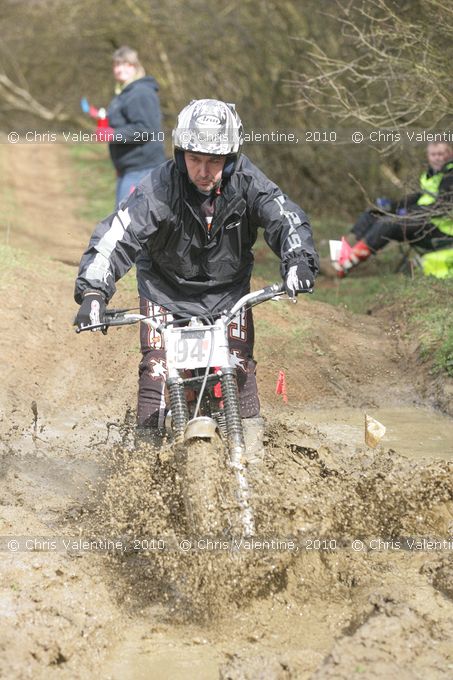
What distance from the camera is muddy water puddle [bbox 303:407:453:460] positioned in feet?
24.9

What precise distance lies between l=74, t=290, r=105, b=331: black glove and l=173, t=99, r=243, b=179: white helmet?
0.90 metres

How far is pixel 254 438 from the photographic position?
555 centimetres

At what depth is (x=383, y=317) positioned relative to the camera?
34.5 ft

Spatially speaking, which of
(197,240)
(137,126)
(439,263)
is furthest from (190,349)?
(137,126)

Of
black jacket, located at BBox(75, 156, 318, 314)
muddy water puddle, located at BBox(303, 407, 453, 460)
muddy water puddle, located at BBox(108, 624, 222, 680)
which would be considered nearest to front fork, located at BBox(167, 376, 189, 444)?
black jacket, located at BBox(75, 156, 318, 314)

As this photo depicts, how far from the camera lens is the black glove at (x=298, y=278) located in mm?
5234

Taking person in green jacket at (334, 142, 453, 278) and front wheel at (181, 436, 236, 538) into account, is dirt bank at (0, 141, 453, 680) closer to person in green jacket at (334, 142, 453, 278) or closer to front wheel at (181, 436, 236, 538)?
front wheel at (181, 436, 236, 538)

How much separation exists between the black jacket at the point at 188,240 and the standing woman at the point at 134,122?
230 inches

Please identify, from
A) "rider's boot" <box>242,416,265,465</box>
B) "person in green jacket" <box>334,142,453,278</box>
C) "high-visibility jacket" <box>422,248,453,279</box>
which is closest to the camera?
"rider's boot" <box>242,416,265,465</box>

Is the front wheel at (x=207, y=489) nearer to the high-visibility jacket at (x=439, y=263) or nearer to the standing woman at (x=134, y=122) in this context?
the high-visibility jacket at (x=439, y=263)

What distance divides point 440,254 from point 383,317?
45.3 inches

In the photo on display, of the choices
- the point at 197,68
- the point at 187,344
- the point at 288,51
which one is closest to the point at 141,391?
the point at 187,344

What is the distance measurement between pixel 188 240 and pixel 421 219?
19.3 feet

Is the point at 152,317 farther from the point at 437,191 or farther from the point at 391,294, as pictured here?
the point at 437,191
